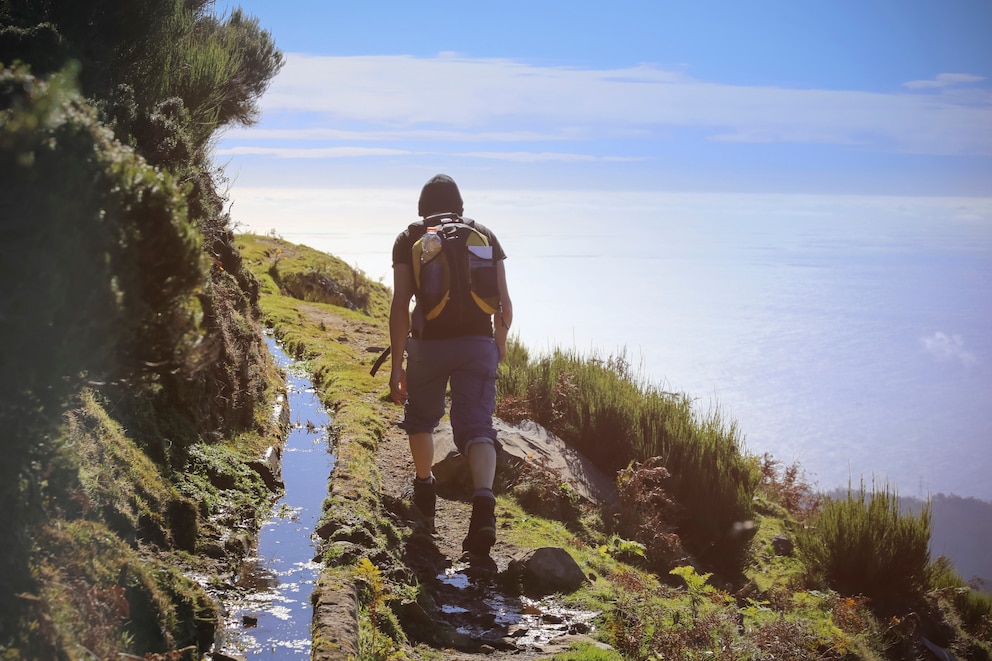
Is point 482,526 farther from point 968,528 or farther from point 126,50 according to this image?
point 968,528

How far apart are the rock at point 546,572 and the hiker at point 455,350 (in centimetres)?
34

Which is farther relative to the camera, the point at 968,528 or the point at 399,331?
the point at 968,528

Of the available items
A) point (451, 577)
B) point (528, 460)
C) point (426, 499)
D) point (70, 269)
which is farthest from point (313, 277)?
point (70, 269)

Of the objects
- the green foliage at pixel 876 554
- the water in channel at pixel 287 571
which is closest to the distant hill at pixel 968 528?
the green foliage at pixel 876 554

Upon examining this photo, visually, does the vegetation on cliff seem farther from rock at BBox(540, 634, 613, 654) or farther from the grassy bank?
rock at BBox(540, 634, 613, 654)

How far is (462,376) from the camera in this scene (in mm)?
6512

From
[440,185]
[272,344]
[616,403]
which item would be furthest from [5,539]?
[272,344]

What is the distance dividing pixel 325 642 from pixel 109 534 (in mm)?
1189

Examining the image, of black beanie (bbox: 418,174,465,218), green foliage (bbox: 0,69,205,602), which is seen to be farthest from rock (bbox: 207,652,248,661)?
black beanie (bbox: 418,174,465,218)

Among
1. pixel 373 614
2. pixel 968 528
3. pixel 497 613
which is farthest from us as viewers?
pixel 968 528

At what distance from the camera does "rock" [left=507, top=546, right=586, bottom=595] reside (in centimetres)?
652

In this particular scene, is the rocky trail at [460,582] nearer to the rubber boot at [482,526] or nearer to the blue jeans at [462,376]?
the rubber boot at [482,526]

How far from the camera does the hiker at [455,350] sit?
6.39m

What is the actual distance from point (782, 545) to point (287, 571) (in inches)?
280
